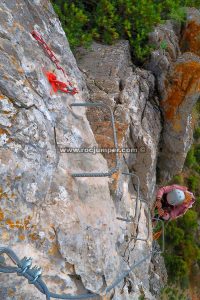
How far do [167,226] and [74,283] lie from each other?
8.51 m

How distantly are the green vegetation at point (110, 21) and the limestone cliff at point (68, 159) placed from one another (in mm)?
472

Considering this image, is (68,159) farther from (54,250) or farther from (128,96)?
(128,96)

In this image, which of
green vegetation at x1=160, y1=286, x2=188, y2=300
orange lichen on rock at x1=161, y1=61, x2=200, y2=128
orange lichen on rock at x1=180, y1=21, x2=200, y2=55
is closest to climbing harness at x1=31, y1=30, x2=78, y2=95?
orange lichen on rock at x1=161, y1=61, x2=200, y2=128

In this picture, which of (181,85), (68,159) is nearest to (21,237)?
(68,159)

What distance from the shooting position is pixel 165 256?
11.4 metres

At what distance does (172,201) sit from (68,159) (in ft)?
16.6


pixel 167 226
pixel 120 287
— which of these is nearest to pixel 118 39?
pixel 120 287

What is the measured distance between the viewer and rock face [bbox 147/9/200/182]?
669 centimetres

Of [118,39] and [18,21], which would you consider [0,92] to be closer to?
[18,21]

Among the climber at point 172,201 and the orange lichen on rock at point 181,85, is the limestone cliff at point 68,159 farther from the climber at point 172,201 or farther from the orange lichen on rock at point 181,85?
the climber at point 172,201

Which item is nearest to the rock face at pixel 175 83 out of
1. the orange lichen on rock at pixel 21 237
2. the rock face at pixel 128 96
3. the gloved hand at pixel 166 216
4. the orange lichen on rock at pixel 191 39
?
the orange lichen on rock at pixel 191 39

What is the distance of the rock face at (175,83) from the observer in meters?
6.69

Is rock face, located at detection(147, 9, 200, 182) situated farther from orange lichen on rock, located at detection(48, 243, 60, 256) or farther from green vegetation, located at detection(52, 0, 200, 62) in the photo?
orange lichen on rock, located at detection(48, 243, 60, 256)

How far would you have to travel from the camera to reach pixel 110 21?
22.6 ft
